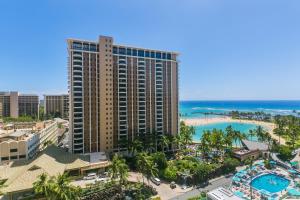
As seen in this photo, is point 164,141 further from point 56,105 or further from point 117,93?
point 56,105

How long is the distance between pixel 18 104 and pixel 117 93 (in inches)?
5973

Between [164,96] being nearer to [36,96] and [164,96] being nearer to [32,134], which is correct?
[32,134]

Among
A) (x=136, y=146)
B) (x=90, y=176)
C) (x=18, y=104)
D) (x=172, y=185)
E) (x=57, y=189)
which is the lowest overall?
(x=172, y=185)

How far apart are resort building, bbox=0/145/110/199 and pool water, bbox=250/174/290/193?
153ft

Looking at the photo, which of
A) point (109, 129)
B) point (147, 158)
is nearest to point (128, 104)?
point (109, 129)

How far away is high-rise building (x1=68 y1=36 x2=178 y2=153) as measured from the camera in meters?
71.1

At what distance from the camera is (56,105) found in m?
189

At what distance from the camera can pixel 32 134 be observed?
250 ft

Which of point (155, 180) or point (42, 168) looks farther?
point (155, 180)

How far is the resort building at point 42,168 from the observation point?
148 feet

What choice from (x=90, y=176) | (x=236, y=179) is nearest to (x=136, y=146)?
(x=90, y=176)

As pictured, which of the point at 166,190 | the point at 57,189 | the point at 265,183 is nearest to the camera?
the point at 57,189

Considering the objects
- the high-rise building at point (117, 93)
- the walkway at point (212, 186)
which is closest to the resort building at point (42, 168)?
the high-rise building at point (117, 93)

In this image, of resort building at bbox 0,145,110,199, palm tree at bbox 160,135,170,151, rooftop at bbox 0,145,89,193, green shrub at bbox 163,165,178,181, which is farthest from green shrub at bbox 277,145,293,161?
rooftop at bbox 0,145,89,193
